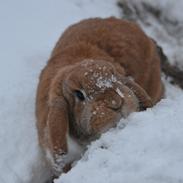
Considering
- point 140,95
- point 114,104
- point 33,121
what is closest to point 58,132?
point 114,104

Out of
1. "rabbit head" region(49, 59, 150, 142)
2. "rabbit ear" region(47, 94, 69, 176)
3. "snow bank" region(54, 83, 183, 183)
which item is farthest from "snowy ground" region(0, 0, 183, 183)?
"rabbit ear" region(47, 94, 69, 176)

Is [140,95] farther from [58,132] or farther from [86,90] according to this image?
[58,132]

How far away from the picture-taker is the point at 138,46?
211 inches

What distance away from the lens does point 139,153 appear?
11.4 ft

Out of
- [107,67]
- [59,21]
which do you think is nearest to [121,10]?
[59,21]

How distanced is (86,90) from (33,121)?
1247 millimetres

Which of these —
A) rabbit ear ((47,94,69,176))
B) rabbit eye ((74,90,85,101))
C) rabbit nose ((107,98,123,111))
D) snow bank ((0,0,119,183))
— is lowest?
snow bank ((0,0,119,183))

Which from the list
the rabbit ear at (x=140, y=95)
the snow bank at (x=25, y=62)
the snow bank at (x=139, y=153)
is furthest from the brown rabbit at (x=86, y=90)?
the snow bank at (x=25, y=62)

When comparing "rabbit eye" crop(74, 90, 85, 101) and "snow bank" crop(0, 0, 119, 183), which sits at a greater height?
"rabbit eye" crop(74, 90, 85, 101)

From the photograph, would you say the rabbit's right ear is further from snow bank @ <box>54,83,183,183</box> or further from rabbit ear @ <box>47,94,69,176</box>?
snow bank @ <box>54,83,183,183</box>

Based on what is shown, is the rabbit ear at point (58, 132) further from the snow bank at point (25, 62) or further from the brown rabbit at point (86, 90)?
the snow bank at point (25, 62)

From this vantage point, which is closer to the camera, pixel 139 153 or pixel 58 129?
pixel 139 153

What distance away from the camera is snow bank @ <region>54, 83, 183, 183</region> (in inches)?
130

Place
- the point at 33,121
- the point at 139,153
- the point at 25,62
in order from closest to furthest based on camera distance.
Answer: the point at 139,153, the point at 33,121, the point at 25,62
